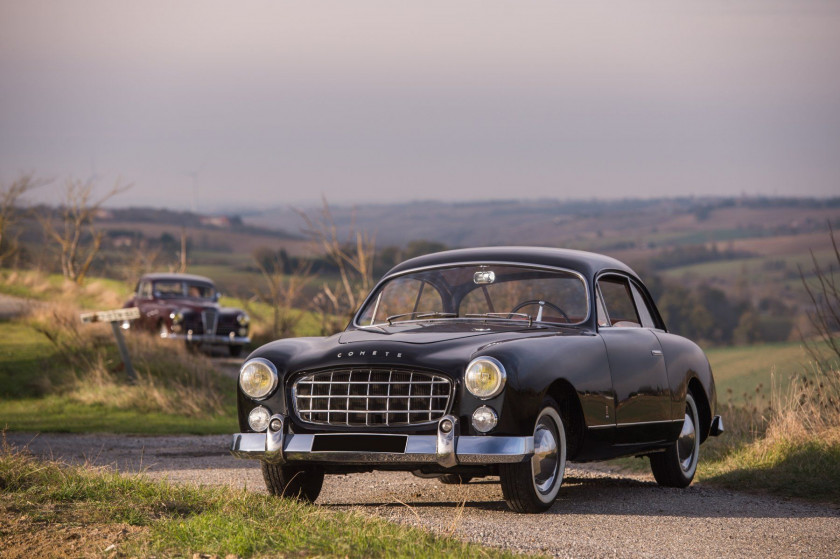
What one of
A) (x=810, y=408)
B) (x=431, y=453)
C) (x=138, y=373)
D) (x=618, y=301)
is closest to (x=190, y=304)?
(x=138, y=373)

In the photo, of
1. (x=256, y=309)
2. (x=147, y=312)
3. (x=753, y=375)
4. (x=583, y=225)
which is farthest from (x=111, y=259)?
(x=583, y=225)

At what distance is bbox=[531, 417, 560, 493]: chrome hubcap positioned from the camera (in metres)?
6.81

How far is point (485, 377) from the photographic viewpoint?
6.60 metres

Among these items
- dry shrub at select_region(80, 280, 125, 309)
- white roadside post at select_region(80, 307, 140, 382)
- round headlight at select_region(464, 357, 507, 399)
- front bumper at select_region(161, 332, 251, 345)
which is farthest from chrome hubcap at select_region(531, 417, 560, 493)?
dry shrub at select_region(80, 280, 125, 309)

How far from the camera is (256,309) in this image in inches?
1330

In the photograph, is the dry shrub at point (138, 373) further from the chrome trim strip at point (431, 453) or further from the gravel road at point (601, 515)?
the chrome trim strip at point (431, 453)

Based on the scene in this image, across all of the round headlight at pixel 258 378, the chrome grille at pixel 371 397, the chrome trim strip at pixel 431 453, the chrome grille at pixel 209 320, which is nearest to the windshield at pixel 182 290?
the chrome grille at pixel 209 320

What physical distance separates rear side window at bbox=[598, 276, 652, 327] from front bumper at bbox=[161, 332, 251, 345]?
17171 mm

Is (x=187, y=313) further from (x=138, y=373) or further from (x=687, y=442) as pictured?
(x=687, y=442)

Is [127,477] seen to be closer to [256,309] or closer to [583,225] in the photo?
[256,309]

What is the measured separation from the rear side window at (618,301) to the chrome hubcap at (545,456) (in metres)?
1.54

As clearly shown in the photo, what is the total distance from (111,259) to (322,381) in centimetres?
4178

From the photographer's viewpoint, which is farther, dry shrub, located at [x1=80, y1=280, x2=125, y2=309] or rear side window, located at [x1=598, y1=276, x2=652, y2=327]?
dry shrub, located at [x1=80, y1=280, x2=125, y2=309]

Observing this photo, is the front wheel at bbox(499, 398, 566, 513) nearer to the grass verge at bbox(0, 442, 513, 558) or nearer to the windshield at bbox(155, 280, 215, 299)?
the grass verge at bbox(0, 442, 513, 558)
